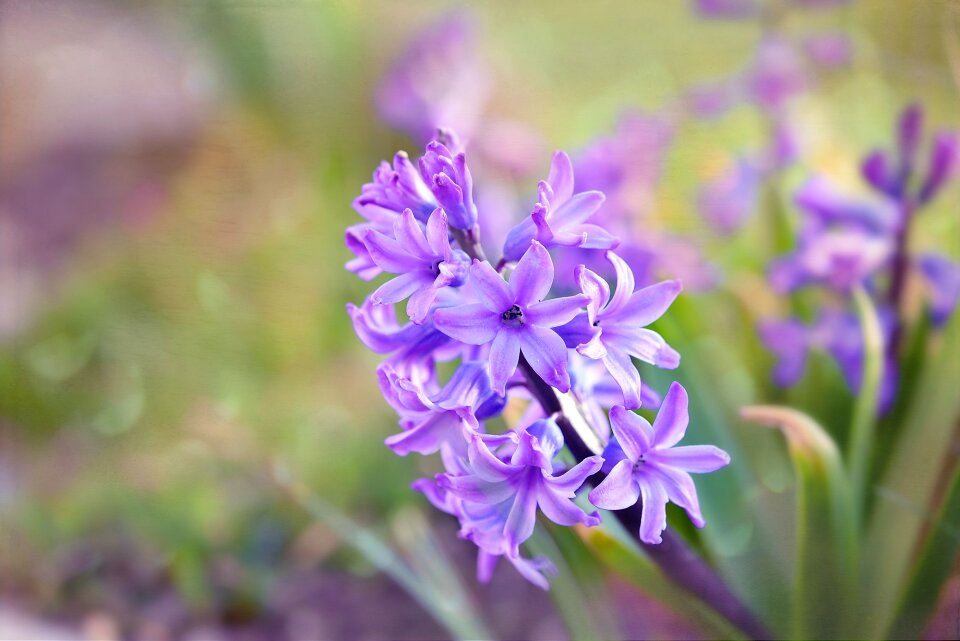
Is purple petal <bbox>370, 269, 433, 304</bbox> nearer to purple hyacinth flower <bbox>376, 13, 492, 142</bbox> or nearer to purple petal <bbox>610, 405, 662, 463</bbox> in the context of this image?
purple petal <bbox>610, 405, 662, 463</bbox>

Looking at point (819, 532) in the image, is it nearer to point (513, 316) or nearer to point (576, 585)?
point (576, 585)

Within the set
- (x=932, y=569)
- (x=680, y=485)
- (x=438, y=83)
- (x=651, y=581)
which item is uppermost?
(x=438, y=83)

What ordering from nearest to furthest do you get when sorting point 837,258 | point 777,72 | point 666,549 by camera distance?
point 666,549 < point 837,258 < point 777,72

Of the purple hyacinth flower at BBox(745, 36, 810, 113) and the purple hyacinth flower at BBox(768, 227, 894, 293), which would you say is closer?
the purple hyacinth flower at BBox(768, 227, 894, 293)

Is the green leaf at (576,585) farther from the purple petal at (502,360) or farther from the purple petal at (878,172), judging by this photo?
the purple petal at (878,172)

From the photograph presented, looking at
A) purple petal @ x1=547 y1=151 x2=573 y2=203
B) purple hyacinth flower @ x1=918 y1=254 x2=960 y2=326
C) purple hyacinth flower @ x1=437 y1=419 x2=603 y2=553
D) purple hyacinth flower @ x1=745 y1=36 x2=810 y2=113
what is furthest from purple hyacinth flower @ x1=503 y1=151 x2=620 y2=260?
purple hyacinth flower @ x1=745 y1=36 x2=810 y2=113

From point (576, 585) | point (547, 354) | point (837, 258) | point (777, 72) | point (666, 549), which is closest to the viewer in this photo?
point (547, 354)

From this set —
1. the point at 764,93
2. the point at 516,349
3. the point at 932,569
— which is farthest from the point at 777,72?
the point at 516,349
